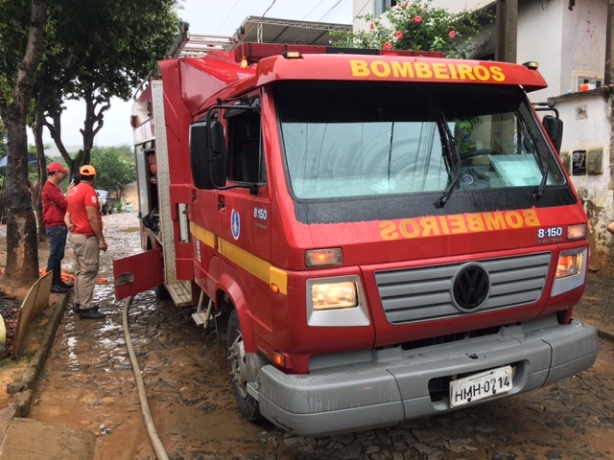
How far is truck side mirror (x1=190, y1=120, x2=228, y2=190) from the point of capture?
2.93 metres

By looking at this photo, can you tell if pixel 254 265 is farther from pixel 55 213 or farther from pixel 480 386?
pixel 55 213

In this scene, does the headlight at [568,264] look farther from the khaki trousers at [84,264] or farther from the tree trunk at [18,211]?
the tree trunk at [18,211]

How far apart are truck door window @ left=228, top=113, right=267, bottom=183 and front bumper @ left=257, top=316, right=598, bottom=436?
1100 millimetres

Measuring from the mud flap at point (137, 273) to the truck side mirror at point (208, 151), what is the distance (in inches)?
104

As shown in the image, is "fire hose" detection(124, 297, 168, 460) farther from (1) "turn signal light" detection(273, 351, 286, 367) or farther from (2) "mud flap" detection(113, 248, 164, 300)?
(1) "turn signal light" detection(273, 351, 286, 367)

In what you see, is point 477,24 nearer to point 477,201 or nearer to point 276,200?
point 477,201

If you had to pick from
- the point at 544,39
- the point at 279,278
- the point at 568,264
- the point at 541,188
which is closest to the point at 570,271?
the point at 568,264

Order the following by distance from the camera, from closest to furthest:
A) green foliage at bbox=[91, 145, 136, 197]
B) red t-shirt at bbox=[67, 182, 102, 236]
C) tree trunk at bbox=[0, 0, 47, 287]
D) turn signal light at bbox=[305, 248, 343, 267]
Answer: turn signal light at bbox=[305, 248, 343, 267] → red t-shirt at bbox=[67, 182, 102, 236] → tree trunk at bbox=[0, 0, 47, 287] → green foliage at bbox=[91, 145, 136, 197]

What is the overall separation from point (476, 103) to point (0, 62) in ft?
32.9

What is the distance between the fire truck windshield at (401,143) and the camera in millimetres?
2811

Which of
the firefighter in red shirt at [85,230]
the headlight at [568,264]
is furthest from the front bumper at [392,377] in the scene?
the firefighter in red shirt at [85,230]

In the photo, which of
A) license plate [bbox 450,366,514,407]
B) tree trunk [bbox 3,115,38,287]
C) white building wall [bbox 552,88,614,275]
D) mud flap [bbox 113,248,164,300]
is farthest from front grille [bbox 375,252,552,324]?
tree trunk [bbox 3,115,38,287]

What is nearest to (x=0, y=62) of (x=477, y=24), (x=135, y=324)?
(x=135, y=324)

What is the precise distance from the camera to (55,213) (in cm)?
689
